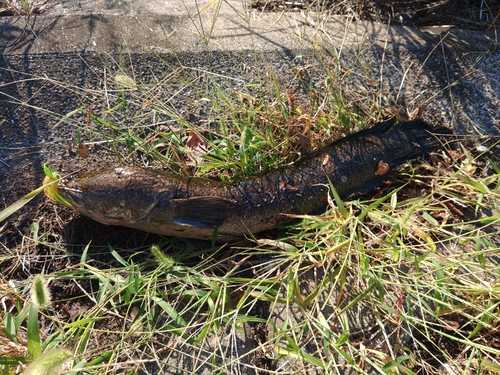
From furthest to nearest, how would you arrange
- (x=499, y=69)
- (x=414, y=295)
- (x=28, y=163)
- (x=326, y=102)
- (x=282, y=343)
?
(x=499, y=69) < (x=326, y=102) < (x=28, y=163) < (x=282, y=343) < (x=414, y=295)

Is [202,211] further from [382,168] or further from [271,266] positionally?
[382,168]

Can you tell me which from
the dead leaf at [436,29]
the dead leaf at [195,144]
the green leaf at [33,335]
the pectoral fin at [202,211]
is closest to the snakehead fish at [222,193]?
the pectoral fin at [202,211]

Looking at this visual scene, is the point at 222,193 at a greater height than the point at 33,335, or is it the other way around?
the point at 222,193

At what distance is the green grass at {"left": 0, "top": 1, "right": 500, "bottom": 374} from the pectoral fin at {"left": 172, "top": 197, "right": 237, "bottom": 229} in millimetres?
236

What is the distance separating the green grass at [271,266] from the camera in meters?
2.30

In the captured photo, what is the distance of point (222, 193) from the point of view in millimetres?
2797

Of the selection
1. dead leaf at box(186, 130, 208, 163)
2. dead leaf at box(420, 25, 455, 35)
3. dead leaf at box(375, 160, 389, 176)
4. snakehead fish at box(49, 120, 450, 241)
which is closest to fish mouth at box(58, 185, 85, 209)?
snakehead fish at box(49, 120, 450, 241)

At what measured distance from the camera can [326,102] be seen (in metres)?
3.23

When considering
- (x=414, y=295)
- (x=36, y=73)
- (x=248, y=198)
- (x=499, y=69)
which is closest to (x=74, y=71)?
(x=36, y=73)

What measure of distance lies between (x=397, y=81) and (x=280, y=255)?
1.70m

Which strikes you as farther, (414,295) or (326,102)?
(326,102)

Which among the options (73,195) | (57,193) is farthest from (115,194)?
(57,193)

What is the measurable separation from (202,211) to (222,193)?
179 mm

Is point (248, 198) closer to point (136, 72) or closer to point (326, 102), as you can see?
point (326, 102)
